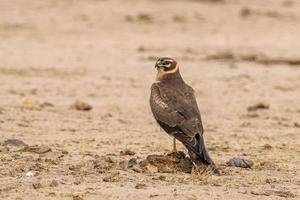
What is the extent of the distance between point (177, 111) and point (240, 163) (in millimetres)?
863

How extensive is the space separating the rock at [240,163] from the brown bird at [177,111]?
684 millimetres

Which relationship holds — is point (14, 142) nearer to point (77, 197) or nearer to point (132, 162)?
point (132, 162)

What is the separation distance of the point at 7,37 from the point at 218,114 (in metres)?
8.24

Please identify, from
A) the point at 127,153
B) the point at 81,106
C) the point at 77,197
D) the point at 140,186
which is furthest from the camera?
the point at 81,106

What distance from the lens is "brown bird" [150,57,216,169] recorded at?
940 centimetres

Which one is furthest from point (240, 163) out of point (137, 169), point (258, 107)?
point (258, 107)

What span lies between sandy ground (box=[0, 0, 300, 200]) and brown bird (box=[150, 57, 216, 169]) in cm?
28

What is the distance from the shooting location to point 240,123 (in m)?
13.6

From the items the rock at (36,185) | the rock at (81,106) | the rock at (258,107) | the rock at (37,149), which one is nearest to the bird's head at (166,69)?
the rock at (37,149)

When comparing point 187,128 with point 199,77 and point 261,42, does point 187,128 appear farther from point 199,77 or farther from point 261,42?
point 261,42

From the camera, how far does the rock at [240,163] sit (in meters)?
10.1

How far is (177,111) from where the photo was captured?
9.73 meters

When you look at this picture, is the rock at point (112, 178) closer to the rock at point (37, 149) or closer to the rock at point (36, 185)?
the rock at point (36, 185)

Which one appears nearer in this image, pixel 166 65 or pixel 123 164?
pixel 123 164
